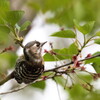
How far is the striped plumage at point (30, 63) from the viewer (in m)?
1.25

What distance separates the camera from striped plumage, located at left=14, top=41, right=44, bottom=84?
1.25 metres

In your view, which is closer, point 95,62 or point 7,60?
point 95,62

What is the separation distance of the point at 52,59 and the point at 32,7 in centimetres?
143

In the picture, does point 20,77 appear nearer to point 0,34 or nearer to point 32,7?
point 0,34

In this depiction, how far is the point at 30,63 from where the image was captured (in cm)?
126

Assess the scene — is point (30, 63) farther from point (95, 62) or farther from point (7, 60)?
point (7, 60)

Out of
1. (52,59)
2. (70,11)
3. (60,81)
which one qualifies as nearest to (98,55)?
(52,59)

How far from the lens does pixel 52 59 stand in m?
1.44

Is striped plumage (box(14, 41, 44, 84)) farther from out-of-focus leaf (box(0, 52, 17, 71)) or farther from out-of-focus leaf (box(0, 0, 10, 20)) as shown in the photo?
out-of-focus leaf (box(0, 52, 17, 71))

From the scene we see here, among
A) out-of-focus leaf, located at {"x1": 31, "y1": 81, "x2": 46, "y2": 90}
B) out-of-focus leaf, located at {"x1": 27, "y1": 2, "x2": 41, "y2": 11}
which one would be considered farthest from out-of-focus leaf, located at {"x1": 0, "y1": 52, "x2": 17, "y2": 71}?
out-of-focus leaf, located at {"x1": 27, "y1": 2, "x2": 41, "y2": 11}

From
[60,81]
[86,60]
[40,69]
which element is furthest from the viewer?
[60,81]

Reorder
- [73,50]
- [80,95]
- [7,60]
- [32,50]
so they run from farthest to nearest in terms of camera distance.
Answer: [80,95]
[7,60]
[73,50]
[32,50]

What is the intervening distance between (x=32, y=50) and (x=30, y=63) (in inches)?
1.8

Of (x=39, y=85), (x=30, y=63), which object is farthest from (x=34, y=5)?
(x=30, y=63)
